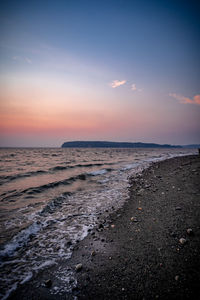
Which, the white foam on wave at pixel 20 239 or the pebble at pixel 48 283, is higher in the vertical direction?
the pebble at pixel 48 283

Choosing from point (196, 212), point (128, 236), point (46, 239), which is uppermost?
point (196, 212)

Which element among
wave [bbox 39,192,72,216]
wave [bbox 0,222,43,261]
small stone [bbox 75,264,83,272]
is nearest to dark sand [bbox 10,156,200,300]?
small stone [bbox 75,264,83,272]

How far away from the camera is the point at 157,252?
317 cm

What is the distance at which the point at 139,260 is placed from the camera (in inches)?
119

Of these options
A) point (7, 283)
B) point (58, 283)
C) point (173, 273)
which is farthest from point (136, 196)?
point (7, 283)

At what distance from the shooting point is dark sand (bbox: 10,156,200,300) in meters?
2.41

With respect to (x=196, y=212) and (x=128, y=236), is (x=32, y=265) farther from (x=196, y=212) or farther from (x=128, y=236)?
(x=196, y=212)

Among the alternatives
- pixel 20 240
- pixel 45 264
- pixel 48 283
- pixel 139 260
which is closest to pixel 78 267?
pixel 48 283

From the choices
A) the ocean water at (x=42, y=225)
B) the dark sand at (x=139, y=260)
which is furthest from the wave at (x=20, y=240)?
the dark sand at (x=139, y=260)

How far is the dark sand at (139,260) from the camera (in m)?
2.41

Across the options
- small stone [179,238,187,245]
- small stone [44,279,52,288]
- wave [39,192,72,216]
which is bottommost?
wave [39,192,72,216]

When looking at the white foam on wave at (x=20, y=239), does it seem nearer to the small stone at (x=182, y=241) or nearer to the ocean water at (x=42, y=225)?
the ocean water at (x=42, y=225)

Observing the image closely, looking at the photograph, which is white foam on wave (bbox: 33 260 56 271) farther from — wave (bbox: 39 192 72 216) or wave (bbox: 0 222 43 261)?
wave (bbox: 39 192 72 216)

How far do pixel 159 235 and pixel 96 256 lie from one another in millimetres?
1835
